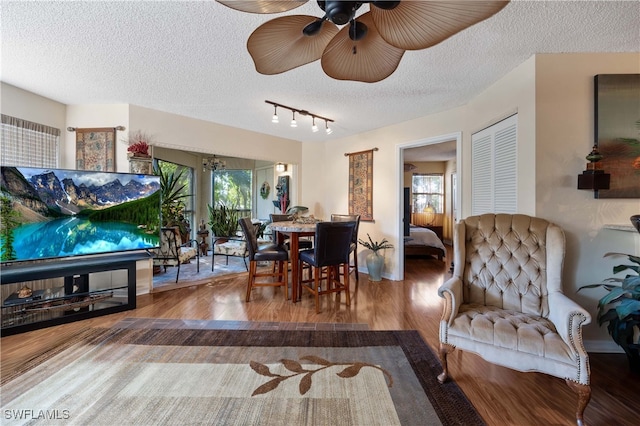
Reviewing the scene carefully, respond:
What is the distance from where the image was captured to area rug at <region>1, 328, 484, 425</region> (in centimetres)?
137

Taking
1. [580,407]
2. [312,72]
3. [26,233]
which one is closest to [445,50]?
[312,72]

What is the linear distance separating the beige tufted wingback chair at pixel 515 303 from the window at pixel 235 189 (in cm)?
557

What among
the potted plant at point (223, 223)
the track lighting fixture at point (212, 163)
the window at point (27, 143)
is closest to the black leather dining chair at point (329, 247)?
the window at point (27, 143)

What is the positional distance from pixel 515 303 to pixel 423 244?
11.3 feet

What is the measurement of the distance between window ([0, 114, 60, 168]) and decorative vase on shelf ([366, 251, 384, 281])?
426 cm

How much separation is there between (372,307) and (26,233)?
3396 mm

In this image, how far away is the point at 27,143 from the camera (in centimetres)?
277

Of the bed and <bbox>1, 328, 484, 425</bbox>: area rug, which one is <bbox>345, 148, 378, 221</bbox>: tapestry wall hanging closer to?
the bed

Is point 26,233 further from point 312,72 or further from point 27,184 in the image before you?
point 312,72

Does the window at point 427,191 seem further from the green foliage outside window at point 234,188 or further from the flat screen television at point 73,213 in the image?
the flat screen television at point 73,213

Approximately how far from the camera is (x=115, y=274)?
3.10m

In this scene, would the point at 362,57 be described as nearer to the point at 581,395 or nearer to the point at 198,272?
the point at 581,395

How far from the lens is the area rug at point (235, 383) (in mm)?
1372

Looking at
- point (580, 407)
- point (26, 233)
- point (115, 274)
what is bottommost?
point (580, 407)
